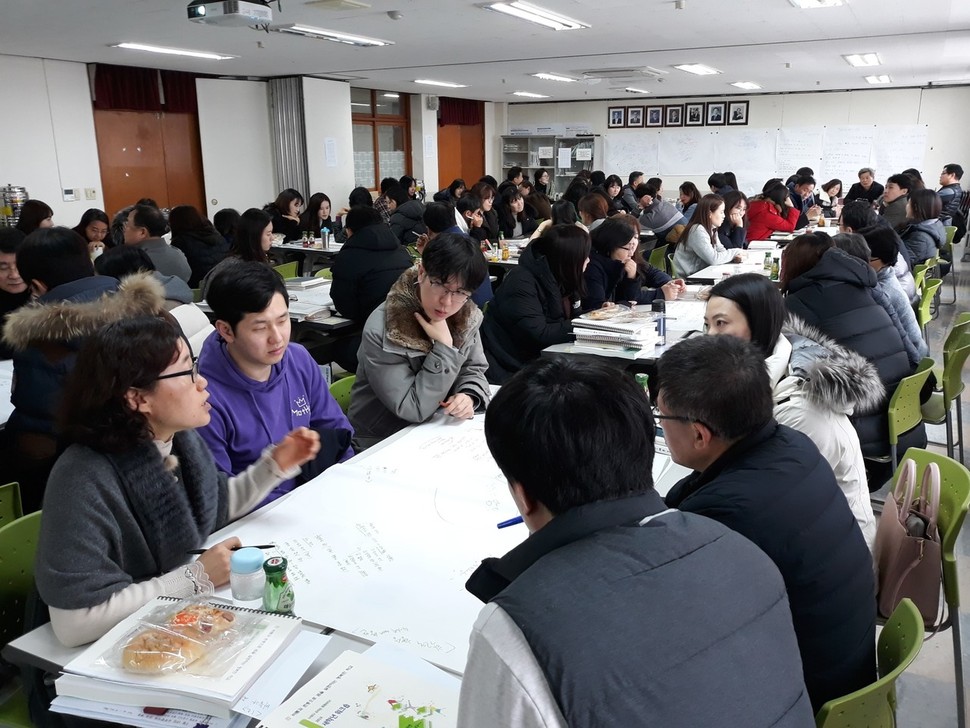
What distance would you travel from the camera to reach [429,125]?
43.5ft

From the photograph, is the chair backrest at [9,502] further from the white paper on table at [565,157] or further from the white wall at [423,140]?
the white paper on table at [565,157]

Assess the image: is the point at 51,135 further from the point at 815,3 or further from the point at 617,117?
the point at 617,117

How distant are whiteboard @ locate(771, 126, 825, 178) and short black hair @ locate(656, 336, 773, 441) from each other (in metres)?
13.3

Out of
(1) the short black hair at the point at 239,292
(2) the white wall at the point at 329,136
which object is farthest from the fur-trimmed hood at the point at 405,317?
(2) the white wall at the point at 329,136

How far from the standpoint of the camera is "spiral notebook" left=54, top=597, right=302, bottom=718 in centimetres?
122

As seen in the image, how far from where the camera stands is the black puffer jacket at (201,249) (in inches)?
227

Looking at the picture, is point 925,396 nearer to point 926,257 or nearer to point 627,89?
point 926,257

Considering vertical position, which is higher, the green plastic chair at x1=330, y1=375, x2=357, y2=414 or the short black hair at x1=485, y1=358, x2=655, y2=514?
the short black hair at x1=485, y1=358, x2=655, y2=514

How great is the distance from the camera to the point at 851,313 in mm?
3180

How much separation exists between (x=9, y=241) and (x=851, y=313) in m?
4.11

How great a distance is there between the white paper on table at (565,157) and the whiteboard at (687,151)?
191cm

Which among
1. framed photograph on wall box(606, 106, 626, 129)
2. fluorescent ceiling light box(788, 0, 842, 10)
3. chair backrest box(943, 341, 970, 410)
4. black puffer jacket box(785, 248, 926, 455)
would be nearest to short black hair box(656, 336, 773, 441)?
black puffer jacket box(785, 248, 926, 455)

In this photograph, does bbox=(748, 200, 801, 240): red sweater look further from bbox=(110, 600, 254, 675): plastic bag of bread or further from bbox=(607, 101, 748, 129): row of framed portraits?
bbox=(110, 600, 254, 675): plastic bag of bread

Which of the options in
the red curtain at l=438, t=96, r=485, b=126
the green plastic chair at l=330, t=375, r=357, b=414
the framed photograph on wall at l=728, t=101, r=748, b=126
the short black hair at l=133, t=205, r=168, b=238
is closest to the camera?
the green plastic chair at l=330, t=375, r=357, b=414
